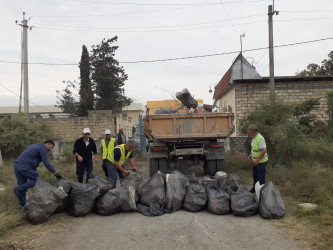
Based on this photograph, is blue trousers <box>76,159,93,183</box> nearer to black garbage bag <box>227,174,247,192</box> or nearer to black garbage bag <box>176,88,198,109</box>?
black garbage bag <box>227,174,247,192</box>

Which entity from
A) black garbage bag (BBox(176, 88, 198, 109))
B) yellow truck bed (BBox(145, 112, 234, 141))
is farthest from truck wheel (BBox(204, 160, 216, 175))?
black garbage bag (BBox(176, 88, 198, 109))

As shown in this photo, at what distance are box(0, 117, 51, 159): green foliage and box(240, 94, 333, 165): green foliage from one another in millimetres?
7322

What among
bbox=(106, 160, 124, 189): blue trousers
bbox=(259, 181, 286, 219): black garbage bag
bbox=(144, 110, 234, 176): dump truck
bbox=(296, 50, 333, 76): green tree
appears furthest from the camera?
bbox=(296, 50, 333, 76): green tree

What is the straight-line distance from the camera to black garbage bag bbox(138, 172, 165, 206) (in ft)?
16.0

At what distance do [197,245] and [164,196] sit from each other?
4.70 feet

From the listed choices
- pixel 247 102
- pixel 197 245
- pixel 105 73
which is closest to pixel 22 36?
pixel 105 73

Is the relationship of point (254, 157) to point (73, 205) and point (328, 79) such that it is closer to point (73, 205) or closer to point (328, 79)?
point (73, 205)

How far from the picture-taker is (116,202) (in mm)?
4723

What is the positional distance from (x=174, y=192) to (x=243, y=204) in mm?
1081

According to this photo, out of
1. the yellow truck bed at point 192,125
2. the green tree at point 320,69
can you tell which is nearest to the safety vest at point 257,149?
the yellow truck bed at point 192,125

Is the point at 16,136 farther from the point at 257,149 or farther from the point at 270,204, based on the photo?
the point at 270,204

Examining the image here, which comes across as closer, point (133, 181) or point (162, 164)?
point (133, 181)

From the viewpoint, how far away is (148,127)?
23.8ft

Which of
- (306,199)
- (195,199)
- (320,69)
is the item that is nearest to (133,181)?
(195,199)
